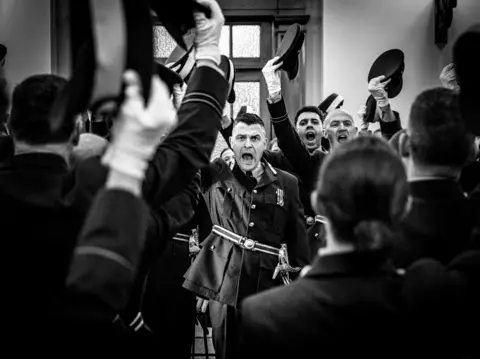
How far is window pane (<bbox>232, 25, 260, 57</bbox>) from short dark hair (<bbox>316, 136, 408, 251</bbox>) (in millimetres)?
5622

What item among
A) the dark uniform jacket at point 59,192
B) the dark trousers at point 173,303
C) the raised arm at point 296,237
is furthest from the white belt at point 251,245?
the dark uniform jacket at point 59,192

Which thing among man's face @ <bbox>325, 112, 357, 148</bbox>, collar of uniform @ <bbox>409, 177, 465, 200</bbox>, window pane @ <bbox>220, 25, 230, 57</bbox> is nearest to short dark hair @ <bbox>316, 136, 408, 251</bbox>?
collar of uniform @ <bbox>409, 177, 465, 200</bbox>

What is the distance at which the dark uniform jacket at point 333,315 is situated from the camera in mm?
1188

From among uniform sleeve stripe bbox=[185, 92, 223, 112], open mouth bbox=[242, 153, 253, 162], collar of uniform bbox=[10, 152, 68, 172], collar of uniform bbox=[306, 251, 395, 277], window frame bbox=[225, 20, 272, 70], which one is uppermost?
window frame bbox=[225, 20, 272, 70]

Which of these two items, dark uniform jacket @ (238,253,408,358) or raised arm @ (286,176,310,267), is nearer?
dark uniform jacket @ (238,253,408,358)

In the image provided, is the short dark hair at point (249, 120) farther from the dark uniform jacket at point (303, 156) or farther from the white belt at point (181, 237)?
the white belt at point (181, 237)

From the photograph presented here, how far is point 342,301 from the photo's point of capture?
1.20 m

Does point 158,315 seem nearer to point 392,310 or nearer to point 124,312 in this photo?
point 124,312

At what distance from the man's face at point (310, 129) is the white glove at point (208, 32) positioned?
255cm

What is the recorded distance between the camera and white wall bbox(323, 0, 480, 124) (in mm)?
6539

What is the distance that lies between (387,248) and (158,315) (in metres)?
2.28

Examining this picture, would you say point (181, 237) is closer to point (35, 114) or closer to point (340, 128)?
point (340, 128)

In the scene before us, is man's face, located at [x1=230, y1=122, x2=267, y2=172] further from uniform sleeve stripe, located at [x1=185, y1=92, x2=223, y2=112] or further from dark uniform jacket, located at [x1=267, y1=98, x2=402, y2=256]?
uniform sleeve stripe, located at [x1=185, y1=92, x2=223, y2=112]

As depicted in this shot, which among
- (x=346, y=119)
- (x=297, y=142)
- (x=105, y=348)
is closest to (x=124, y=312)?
(x=105, y=348)
